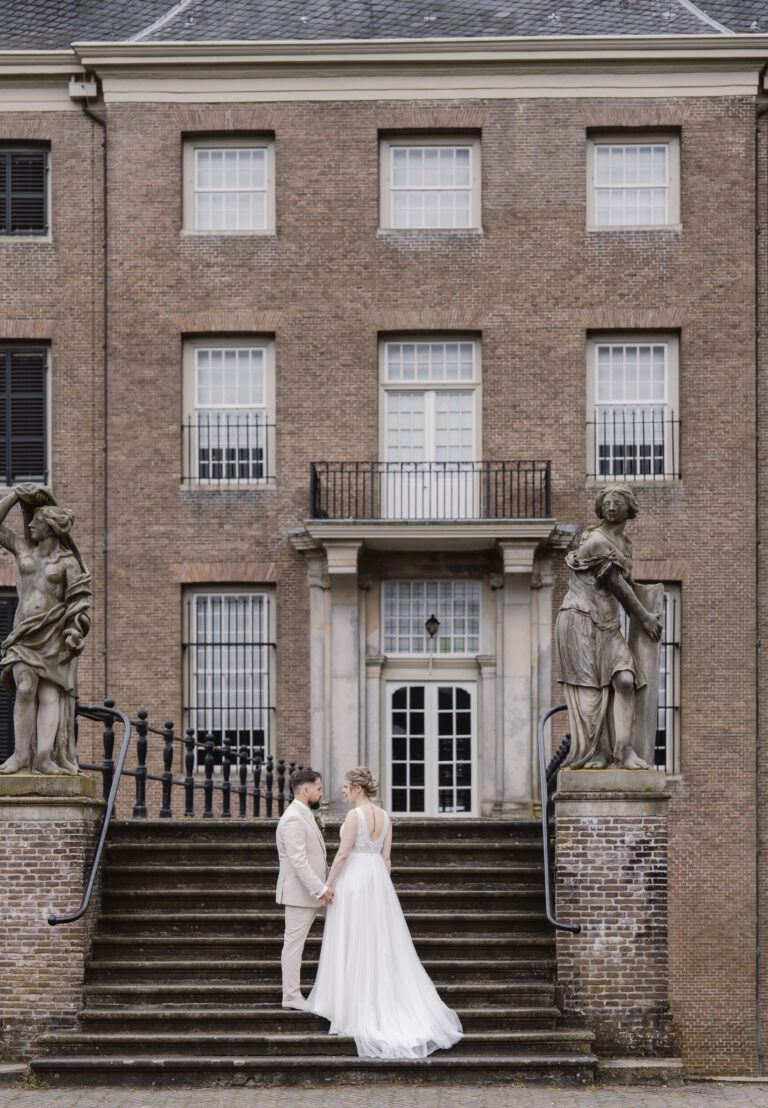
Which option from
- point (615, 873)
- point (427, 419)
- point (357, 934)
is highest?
point (427, 419)

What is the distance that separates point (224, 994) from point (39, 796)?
2.05 meters

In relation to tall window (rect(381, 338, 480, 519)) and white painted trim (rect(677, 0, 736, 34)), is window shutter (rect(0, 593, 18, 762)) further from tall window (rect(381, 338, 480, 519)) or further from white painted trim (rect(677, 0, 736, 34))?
white painted trim (rect(677, 0, 736, 34))

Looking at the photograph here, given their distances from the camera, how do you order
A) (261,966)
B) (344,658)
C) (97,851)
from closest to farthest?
(261,966)
(97,851)
(344,658)

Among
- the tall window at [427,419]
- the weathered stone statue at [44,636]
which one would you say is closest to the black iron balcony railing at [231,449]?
the tall window at [427,419]

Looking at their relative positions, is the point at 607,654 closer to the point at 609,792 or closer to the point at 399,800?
the point at 609,792

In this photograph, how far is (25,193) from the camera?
102 ft

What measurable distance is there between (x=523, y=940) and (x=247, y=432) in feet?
52.7

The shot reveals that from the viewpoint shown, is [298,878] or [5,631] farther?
[5,631]

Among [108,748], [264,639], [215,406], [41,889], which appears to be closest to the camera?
[41,889]

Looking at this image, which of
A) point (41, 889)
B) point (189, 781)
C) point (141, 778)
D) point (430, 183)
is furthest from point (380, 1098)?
point (430, 183)

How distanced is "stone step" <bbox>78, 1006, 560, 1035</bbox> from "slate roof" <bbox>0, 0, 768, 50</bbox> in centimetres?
1914

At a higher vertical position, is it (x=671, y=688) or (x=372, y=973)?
(x=671, y=688)

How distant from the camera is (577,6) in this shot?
3131 centimetres

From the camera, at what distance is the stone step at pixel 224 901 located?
16.1 metres
